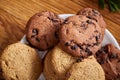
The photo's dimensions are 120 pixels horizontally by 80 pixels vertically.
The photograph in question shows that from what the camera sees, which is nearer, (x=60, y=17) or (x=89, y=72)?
(x=89, y=72)

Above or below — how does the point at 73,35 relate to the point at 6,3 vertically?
above

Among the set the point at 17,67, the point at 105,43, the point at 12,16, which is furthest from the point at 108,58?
the point at 12,16

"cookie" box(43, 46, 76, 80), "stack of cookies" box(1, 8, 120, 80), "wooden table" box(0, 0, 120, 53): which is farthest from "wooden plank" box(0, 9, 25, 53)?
"cookie" box(43, 46, 76, 80)

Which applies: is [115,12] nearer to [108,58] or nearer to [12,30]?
[108,58]

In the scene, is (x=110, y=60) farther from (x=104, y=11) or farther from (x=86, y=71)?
(x=104, y=11)

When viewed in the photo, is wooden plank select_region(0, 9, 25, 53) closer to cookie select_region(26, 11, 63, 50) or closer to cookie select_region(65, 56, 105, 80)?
cookie select_region(26, 11, 63, 50)

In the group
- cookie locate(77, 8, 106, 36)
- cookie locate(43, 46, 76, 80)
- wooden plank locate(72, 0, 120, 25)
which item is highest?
cookie locate(77, 8, 106, 36)
